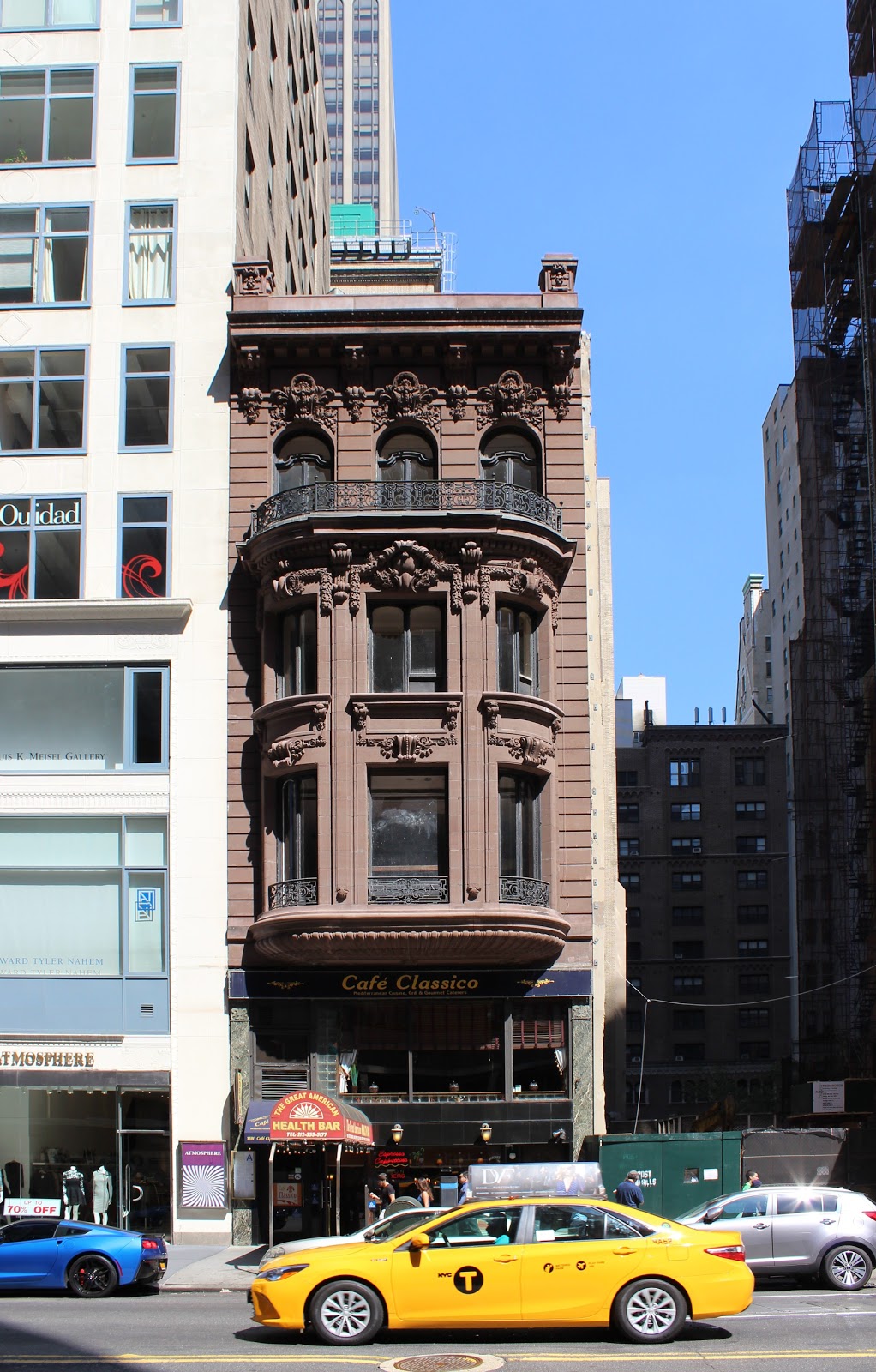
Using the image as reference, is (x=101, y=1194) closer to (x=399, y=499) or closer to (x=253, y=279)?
(x=399, y=499)

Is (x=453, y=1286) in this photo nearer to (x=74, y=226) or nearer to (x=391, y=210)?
(x=74, y=226)

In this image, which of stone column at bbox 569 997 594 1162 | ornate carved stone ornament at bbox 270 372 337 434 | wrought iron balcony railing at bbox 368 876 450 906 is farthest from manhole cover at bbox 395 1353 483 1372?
ornate carved stone ornament at bbox 270 372 337 434

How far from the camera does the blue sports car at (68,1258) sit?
71.7 ft

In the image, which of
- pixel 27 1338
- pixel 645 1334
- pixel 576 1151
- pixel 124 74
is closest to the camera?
pixel 645 1334

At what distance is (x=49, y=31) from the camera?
37812 mm

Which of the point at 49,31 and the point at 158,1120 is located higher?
the point at 49,31

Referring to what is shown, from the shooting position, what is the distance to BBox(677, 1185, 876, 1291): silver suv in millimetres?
21500

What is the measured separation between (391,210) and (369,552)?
140175 mm

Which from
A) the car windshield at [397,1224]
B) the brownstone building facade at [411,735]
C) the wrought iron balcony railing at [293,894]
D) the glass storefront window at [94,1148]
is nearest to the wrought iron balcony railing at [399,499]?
the brownstone building facade at [411,735]

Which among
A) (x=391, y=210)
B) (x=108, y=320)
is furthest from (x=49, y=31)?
(x=391, y=210)

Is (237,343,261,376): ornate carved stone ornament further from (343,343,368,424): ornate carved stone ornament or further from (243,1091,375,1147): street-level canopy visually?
(243,1091,375,1147): street-level canopy

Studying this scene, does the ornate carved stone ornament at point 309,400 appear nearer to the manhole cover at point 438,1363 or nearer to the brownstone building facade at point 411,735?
the brownstone building facade at point 411,735

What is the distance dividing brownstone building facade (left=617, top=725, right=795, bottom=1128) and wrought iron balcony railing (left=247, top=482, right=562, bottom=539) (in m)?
69.3

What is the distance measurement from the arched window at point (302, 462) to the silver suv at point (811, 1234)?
19184mm
